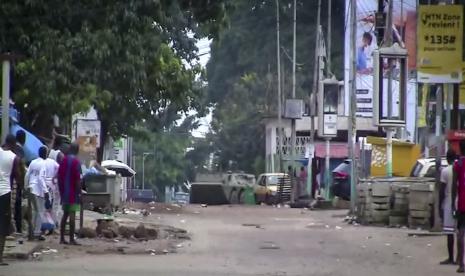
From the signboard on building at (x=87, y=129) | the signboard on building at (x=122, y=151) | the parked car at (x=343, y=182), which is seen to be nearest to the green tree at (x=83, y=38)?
the signboard on building at (x=87, y=129)

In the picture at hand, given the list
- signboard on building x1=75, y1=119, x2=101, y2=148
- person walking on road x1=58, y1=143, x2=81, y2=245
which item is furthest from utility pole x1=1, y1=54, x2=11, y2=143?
signboard on building x1=75, y1=119, x2=101, y2=148

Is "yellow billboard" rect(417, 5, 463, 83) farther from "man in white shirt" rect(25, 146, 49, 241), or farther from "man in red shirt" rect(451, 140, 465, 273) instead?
"man in white shirt" rect(25, 146, 49, 241)

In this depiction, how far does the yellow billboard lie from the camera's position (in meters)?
22.4

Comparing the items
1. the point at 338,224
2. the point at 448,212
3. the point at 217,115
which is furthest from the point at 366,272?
the point at 217,115

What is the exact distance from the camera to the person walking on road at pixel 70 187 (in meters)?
18.2

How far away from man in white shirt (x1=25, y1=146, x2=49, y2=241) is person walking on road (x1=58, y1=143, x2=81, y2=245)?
1.05ft

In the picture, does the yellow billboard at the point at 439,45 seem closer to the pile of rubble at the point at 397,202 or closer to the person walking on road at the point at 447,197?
the pile of rubble at the point at 397,202

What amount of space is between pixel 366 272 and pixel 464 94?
1614cm

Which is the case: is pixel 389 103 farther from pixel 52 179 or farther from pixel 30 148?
pixel 52 179

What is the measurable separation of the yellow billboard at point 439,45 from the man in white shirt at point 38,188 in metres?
8.88

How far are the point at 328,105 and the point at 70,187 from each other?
86.3 feet

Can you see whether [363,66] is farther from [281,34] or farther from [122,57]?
[122,57]

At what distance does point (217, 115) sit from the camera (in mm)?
78500

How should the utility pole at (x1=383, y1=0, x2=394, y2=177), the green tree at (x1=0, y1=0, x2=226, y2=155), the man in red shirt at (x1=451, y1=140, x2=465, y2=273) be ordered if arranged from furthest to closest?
the utility pole at (x1=383, y1=0, x2=394, y2=177) → the green tree at (x1=0, y1=0, x2=226, y2=155) → the man in red shirt at (x1=451, y1=140, x2=465, y2=273)
